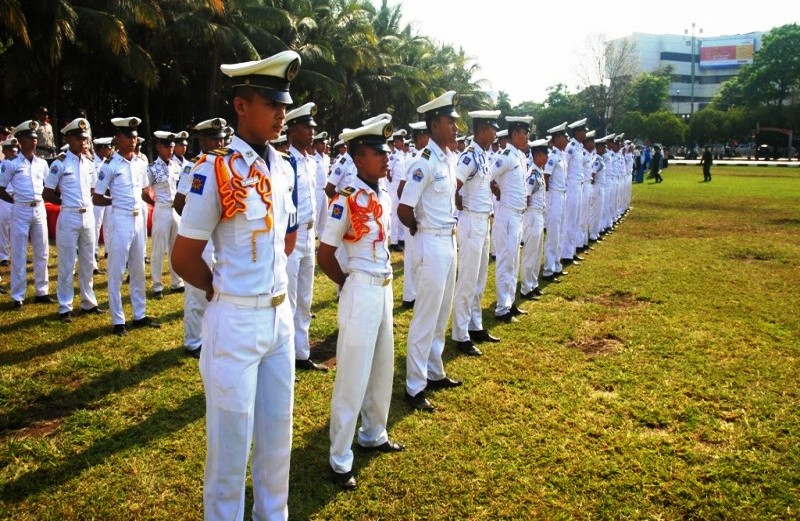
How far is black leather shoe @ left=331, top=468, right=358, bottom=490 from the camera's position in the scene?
371 centimetres

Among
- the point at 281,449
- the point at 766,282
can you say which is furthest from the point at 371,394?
the point at 766,282

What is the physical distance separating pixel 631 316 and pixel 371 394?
4.75m

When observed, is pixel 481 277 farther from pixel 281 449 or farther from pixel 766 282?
pixel 766 282

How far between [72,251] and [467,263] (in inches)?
194

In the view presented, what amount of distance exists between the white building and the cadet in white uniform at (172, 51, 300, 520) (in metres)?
104

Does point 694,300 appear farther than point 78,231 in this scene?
Yes

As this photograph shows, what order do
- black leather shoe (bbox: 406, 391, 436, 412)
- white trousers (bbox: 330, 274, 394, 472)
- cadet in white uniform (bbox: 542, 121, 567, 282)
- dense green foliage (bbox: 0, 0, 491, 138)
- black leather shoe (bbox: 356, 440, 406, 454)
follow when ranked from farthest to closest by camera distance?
dense green foliage (bbox: 0, 0, 491, 138)
cadet in white uniform (bbox: 542, 121, 567, 282)
black leather shoe (bbox: 406, 391, 436, 412)
black leather shoe (bbox: 356, 440, 406, 454)
white trousers (bbox: 330, 274, 394, 472)

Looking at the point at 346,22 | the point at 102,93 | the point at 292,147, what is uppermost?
the point at 346,22

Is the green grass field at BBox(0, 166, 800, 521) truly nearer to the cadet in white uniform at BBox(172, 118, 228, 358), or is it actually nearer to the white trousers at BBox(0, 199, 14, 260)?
the cadet in white uniform at BBox(172, 118, 228, 358)

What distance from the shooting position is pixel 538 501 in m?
3.61

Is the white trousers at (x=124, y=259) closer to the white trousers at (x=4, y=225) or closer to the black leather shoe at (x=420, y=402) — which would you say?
the black leather shoe at (x=420, y=402)

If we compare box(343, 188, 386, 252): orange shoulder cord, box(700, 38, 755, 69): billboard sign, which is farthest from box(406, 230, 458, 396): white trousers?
box(700, 38, 755, 69): billboard sign

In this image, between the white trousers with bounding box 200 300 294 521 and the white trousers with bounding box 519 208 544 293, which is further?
the white trousers with bounding box 519 208 544 293

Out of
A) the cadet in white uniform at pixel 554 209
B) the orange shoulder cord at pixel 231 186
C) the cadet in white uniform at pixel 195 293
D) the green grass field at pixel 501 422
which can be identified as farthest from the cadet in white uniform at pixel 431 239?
the cadet in white uniform at pixel 554 209
